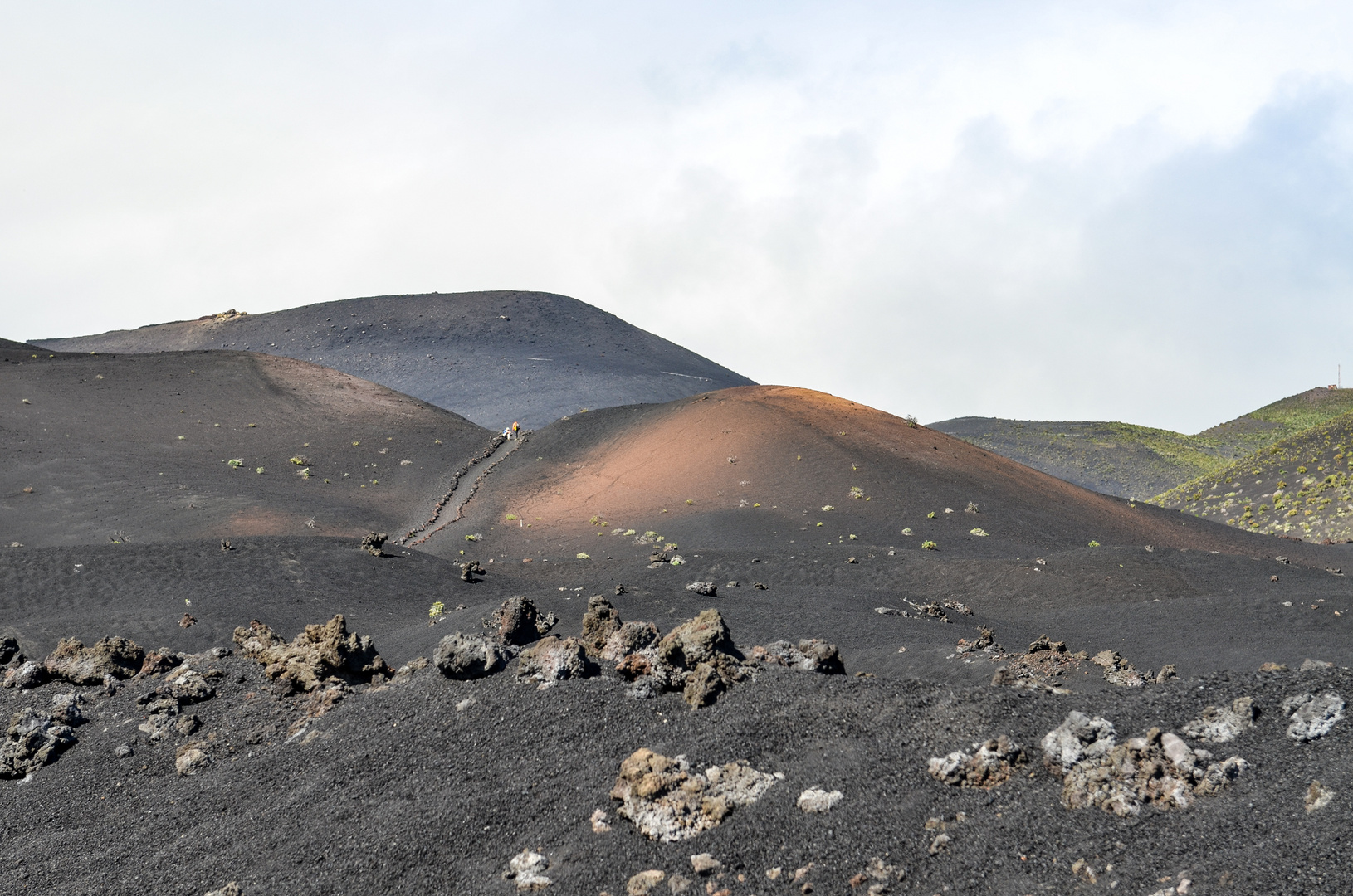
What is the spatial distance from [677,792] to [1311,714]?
4.96 m

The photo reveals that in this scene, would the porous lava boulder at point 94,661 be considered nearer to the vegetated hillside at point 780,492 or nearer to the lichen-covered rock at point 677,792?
the lichen-covered rock at point 677,792

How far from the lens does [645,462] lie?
30906 mm

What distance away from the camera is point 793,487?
27.7 meters

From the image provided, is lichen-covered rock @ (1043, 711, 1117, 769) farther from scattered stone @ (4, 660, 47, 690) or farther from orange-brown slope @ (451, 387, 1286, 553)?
orange-brown slope @ (451, 387, 1286, 553)

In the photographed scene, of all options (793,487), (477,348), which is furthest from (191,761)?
(477,348)

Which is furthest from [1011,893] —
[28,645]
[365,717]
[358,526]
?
[358,526]

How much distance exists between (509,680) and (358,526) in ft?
61.3

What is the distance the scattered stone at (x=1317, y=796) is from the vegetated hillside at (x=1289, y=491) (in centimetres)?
3182

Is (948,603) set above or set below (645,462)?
below

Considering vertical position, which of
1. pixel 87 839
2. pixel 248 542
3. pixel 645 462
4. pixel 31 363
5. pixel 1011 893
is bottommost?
pixel 87 839

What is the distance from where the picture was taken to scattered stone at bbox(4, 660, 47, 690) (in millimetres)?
12852

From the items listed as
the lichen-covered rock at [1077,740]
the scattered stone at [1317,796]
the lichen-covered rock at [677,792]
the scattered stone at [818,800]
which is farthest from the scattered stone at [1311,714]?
the lichen-covered rock at [677,792]

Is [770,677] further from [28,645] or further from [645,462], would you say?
[645,462]

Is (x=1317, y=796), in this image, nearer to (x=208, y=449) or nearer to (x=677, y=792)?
(x=677, y=792)
